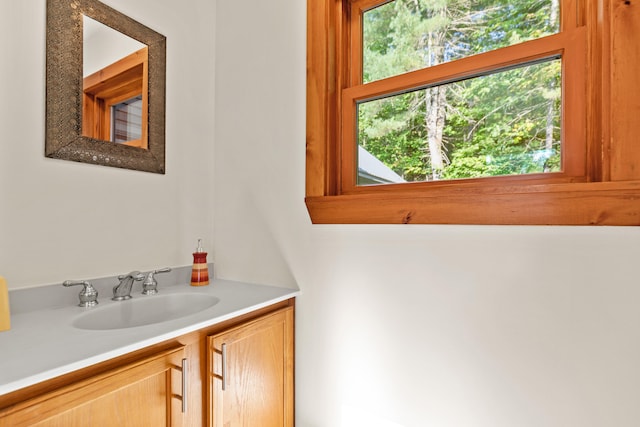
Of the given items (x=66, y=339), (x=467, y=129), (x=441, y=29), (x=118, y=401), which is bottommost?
(x=118, y=401)

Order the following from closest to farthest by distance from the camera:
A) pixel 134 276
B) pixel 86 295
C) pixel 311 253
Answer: pixel 86 295
pixel 134 276
pixel 311 253

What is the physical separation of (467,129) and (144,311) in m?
1.36

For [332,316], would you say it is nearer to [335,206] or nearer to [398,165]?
[335,206]

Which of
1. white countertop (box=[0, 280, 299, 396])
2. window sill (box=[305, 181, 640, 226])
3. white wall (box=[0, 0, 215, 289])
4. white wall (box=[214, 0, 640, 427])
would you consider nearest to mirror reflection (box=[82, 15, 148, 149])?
white wall (box=[0, 0, 215, 289])

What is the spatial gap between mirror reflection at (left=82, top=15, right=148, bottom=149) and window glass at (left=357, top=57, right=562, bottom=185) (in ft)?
3.08

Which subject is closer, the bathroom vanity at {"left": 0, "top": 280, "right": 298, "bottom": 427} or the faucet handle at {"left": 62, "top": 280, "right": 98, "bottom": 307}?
the bathroom vanity at {"left": 0, "top": 280, "right": 298, "bottom": 427}

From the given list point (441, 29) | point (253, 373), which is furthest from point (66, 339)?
point (441, 29)

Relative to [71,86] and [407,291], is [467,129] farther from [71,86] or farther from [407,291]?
[71,86]

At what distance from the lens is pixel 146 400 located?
2.72ft

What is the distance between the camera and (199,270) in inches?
57.9

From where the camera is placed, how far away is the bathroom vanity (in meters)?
0.67

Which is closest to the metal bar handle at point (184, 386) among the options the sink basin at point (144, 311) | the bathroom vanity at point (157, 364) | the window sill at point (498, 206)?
the bathroom vanity at point (157, 364)

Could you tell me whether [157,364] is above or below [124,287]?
below

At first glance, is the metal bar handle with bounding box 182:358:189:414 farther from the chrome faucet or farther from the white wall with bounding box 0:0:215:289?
the white wall with bounding box 0:0:215:289
